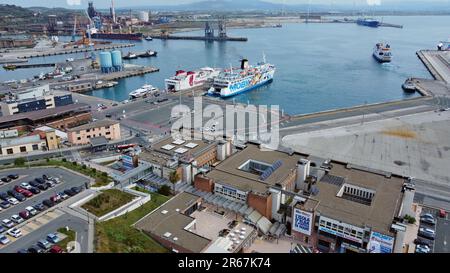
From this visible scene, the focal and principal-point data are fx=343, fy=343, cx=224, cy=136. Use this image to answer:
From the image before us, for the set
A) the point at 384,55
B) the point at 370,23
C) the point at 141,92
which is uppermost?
the point at 370,23

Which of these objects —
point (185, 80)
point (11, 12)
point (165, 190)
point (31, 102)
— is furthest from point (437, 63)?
point (11, 12)

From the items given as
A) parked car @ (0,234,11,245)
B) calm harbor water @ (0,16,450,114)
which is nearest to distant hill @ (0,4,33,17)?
calm harbor water @ (0,16,450,114)

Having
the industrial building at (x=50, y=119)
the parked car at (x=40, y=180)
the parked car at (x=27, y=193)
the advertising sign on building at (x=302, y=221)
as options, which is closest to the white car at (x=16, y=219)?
the parked car at (x=27, y=193)

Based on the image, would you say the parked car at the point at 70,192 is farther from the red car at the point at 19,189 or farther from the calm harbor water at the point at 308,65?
the calm harbor water at the point at 308,65

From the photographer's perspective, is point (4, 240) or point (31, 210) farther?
point (31, 210)

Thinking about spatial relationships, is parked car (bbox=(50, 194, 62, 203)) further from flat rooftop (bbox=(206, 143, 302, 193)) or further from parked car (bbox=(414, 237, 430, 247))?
parked car (bbox=(414, 237, 430, 247))

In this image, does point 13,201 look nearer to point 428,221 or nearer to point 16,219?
point 16,219
